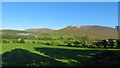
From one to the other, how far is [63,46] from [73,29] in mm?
2098

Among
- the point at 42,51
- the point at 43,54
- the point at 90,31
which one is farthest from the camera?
the point at 90,31

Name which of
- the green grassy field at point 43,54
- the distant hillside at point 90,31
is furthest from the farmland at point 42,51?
the distant hillside at point 90,31

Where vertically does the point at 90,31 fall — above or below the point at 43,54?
above

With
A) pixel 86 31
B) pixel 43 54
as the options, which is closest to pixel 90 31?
pixel 86 31

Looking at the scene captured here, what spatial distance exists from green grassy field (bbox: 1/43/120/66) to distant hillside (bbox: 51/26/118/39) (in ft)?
7.60

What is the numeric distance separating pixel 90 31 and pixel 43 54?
704cm

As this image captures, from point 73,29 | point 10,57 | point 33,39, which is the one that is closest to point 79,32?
point 73,29

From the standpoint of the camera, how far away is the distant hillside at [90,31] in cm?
1903

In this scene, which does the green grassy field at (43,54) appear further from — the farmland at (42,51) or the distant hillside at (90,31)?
the distant hillside at (90,31)

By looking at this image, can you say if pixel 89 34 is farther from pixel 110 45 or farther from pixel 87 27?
pixel 110 45

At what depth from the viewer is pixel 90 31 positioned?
20.1m

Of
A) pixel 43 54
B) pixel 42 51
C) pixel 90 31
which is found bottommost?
pixel 43 54

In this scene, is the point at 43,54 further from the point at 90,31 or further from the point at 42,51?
the point at 90,31

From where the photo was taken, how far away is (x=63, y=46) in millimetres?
18438
